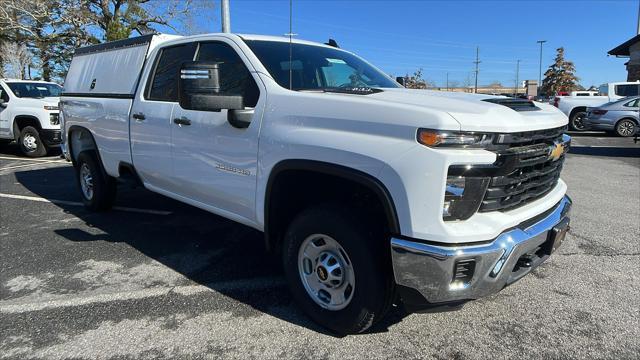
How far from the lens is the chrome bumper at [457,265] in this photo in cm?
241

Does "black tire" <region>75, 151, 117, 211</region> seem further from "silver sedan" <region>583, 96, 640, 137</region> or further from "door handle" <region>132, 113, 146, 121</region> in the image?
"silver sedan" <region>583, 96, 640, 137</region>

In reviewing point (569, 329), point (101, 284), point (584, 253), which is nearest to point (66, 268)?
point (101, 284)

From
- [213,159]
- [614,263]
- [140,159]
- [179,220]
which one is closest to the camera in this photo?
[213,159]

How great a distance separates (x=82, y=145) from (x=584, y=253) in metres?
5.97

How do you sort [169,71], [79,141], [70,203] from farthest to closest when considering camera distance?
[70,203] < [79,141] < [169,71]

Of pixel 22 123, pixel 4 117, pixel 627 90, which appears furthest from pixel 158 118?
pixel 627 90

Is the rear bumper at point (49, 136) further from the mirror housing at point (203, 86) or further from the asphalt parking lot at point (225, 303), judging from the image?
the mirror housing at point (203, 86)

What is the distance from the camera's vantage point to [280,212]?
3357 millimetres

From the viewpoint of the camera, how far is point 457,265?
7.93 ft

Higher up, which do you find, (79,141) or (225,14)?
(225,14)

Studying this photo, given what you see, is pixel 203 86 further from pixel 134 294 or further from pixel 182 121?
pixel 134 294

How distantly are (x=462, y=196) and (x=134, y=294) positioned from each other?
268 centimetres

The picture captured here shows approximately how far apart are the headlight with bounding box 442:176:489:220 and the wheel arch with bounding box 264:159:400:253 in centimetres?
Result: 28

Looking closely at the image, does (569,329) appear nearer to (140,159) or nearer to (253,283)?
(253,283)
